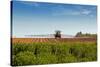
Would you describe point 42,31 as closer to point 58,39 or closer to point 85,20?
point 58,39

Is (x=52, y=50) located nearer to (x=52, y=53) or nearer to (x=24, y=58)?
(x=52, y=53)

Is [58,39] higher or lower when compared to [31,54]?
higher

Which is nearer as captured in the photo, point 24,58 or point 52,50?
point 24,58

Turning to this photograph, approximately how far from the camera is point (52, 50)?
10.9ft

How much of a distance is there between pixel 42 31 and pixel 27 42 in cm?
27

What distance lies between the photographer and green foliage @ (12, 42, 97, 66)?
3.18 metres

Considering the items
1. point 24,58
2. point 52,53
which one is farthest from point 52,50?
point 24,58

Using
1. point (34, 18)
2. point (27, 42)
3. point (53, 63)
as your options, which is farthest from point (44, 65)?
point (34, 18)

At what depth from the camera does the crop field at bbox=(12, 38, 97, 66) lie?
3180mm

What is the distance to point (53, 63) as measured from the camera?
333 centimetres

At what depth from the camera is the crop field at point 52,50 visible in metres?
Result: 3.18

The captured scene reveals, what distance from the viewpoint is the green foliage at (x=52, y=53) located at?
318 cm

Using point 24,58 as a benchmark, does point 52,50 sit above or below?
above

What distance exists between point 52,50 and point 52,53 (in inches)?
1.7
